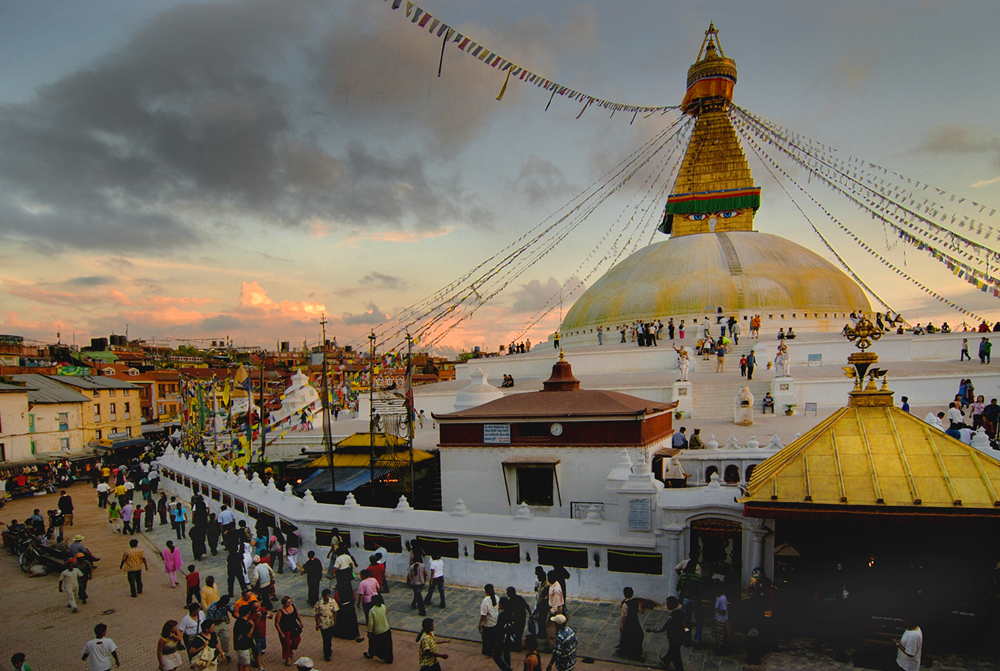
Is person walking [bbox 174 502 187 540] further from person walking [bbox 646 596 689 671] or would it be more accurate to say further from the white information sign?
person walking [bbox 646 596 689 671]

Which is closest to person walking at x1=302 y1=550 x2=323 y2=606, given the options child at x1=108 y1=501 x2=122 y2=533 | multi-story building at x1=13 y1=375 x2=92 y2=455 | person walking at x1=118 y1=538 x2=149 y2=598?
person walking at x1=118 y1=538 x2=149 y2=598

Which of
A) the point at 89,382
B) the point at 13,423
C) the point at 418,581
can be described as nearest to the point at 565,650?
the point at 418,581

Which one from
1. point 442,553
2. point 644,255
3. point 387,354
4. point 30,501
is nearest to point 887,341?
point 644,255

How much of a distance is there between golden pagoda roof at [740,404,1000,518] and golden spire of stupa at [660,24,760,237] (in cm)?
3275

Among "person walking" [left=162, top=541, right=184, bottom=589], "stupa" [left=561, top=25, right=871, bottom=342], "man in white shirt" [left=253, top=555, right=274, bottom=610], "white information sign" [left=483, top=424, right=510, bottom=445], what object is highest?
"stupa" [left=561, top=25, right=871, bottom=342]

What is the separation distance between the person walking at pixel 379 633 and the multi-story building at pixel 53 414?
30723 mm

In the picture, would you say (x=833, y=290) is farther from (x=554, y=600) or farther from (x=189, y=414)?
(x=189, y=414)

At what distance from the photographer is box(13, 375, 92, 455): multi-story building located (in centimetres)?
3014

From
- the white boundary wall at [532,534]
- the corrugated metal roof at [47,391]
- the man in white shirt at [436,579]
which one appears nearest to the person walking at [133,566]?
the white boundary wall at [532,534]

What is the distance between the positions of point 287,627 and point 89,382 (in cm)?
3670

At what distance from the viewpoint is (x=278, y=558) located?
41.1ft

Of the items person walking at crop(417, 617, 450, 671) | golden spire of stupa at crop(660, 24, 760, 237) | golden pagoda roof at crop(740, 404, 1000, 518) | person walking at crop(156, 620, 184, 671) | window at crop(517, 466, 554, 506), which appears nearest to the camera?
golden pagoda roof at crop(740, 404, 1000, 518)

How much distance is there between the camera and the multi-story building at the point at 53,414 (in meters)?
30.1

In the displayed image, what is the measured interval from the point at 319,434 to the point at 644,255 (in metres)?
23.3
